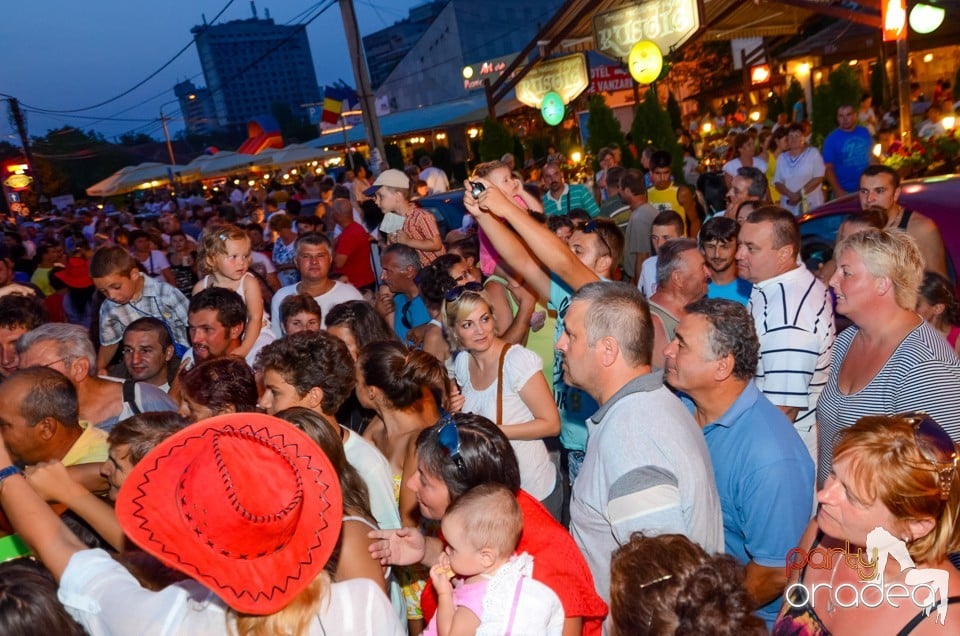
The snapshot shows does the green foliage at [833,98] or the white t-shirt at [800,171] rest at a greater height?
the green foliage at [833,98]

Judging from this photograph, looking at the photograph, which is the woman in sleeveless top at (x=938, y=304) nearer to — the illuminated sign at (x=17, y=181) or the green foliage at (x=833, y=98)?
the green foliage at (x=833, y=98)

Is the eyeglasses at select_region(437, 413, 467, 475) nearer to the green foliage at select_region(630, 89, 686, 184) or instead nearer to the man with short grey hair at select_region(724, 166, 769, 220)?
the man with short grey hair at select_region(724, 166, 769, 220)

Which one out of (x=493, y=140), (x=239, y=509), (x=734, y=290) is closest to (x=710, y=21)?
(x=493, y=140)

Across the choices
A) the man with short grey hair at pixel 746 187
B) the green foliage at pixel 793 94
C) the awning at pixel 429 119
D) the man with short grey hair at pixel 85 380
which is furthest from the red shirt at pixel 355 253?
the awning at pixel 429 119

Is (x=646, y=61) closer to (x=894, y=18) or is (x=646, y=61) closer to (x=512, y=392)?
(x=894, y=18)

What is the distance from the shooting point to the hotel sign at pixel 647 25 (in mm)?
11711

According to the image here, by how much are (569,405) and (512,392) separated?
0.48 meters

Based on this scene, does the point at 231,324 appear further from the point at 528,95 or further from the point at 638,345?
the point at 528,95

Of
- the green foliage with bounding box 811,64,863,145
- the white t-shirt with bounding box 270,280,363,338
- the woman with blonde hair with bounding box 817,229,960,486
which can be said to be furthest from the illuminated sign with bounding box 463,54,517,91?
the woman with blonde hair with bounding box 817,229,960,486

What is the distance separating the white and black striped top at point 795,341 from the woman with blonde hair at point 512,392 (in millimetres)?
1130

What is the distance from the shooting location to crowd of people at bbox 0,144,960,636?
1918 millimetres

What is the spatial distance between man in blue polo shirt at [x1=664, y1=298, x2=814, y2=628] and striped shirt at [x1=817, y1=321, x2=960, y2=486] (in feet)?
1.10

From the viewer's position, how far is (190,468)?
1855 millimetres

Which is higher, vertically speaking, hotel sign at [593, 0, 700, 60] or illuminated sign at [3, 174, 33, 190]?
illuminated sign at [3, 174, 33, 190]
